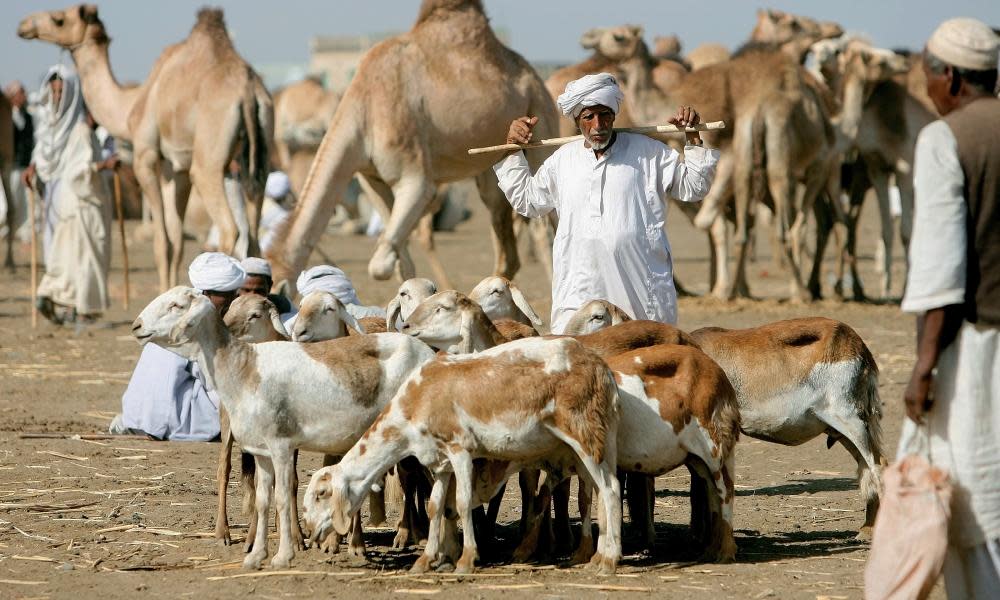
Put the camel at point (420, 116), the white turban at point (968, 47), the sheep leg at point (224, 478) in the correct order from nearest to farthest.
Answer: the white turban at point (968, 47), the sheep leg at point (224, 478), the camel at point (420, 116)

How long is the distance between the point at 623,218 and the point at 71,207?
8.77m

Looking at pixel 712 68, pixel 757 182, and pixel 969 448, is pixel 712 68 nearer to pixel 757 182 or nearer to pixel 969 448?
pixel 757 182

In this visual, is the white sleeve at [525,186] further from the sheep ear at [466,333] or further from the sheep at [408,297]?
the sheep ear at [466,333]

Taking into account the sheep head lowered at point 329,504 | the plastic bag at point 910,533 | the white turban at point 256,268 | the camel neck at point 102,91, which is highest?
the camel neck at point 102,91

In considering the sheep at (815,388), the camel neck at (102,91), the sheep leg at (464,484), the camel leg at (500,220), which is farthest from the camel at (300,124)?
the sheep leg at (464,484)

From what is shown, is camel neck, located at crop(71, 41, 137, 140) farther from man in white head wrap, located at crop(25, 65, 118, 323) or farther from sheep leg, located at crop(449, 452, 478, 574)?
sheep leg, located at crop(449, 452, 478, 574)

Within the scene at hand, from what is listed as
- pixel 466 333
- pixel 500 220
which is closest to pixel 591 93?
pixel 466 333

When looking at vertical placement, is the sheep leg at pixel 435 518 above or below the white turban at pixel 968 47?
below

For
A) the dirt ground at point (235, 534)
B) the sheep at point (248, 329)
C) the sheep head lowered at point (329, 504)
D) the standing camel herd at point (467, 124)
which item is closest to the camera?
the sheep head lowered at point (329, 504)

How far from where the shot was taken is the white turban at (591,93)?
7086 mm

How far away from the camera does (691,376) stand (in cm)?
609

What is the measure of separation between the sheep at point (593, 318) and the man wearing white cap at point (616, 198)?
27 centimetres

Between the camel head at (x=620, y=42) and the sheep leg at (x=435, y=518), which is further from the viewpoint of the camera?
the camel head at (x=620, y=42)

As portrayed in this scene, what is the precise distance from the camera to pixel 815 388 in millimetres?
6625
